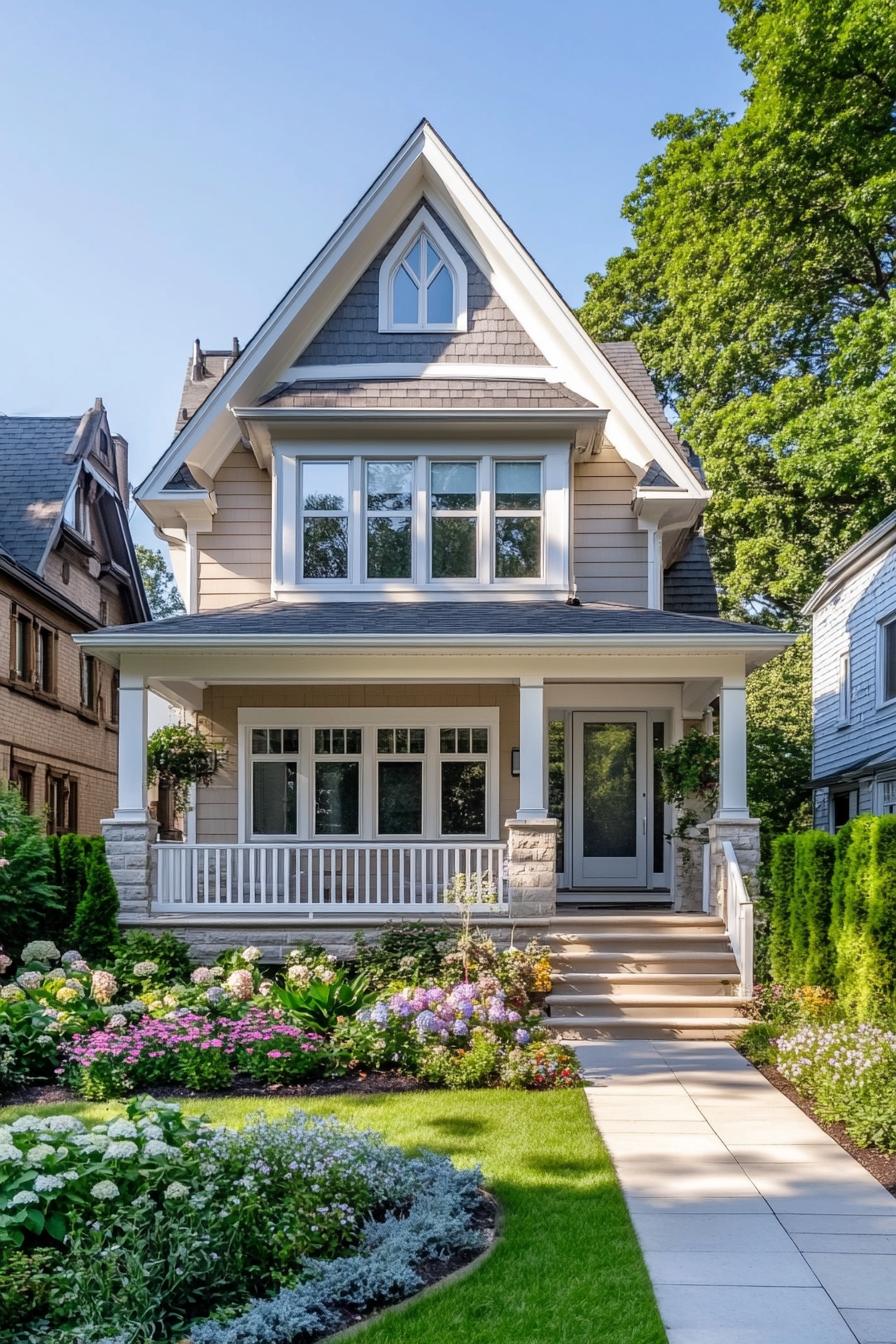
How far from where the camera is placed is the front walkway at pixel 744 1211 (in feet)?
13.8

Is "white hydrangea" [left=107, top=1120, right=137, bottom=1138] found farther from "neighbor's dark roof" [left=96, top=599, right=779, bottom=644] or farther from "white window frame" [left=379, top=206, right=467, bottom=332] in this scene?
"white window frame" [left=379, top=206, right=467, bottom=332]

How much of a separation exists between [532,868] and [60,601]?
35.8 feet

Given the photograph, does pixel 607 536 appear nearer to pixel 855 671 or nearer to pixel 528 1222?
pixel 855 671

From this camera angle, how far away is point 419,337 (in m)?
12.5

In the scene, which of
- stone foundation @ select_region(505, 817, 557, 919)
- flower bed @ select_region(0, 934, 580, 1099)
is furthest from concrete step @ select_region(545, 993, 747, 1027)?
stone foundation @ select_region(505, 817, 557, 919)

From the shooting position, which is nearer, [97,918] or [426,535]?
[97,918]

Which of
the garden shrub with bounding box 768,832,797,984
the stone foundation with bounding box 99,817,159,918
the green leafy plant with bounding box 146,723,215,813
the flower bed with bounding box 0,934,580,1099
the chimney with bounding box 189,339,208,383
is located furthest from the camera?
the chimney with bounding box 189,339,208,383

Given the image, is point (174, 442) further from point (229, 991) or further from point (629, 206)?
point (629, 206)

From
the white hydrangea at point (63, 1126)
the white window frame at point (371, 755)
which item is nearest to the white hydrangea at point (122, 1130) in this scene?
the white hydrangea at point (63, 1126)

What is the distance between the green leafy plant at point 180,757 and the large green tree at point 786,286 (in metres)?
11.8

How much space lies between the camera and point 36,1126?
4.48 metres

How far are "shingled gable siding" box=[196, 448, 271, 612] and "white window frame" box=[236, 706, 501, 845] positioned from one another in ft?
4.73

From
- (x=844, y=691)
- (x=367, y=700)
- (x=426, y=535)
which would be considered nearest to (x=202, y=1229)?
(x=367, y=700)

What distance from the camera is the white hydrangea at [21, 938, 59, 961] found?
9282 mm
